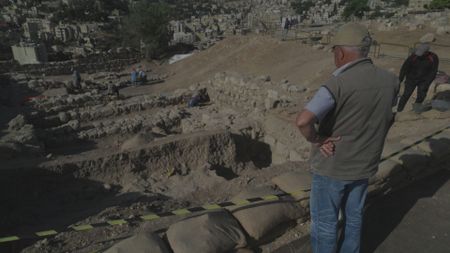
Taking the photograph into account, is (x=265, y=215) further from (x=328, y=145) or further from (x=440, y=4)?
(x=440, y=4)

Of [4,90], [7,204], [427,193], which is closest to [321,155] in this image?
[427,193]

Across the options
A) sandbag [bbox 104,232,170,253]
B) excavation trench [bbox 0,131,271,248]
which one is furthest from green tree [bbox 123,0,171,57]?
sandbag [bbox 104,232,170,253]

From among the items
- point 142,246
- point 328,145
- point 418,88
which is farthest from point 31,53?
point 328,145

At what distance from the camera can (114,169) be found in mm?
8070

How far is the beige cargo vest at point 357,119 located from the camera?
2.37m

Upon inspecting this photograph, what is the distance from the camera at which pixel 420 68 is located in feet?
23.8

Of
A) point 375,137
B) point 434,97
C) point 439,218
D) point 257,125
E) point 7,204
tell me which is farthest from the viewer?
point 257,125

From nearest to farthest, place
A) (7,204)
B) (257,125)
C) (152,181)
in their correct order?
(7,204), (152,181), (257,125)

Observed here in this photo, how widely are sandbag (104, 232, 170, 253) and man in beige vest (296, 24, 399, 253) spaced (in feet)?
4.46

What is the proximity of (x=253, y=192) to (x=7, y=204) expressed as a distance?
5719 mm

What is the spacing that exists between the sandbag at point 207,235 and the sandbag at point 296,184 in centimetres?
88

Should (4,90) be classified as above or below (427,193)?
below

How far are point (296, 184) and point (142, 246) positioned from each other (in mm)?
1966

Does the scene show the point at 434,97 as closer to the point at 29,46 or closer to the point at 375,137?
the point at 375,137
